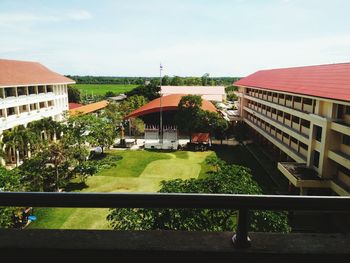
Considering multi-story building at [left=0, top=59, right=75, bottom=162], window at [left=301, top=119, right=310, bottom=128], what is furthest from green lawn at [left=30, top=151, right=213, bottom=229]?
multi-story building at [left=0, top=59, right=75, bottom=162]

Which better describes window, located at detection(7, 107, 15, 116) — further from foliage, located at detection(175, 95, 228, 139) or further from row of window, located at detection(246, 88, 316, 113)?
row of window, located at detection(246, 88, 316, 113)

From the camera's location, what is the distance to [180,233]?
2514mm

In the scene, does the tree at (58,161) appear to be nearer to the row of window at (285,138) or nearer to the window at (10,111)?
the window at (10,111)

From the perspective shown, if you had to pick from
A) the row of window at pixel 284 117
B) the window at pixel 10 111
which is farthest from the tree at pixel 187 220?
the window at pixel 10 111

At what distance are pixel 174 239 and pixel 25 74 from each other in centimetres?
4191

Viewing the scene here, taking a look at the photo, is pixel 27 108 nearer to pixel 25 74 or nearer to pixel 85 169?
pixel 25 74

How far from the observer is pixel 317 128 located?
2281 cm

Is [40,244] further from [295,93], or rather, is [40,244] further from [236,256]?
[295,93]

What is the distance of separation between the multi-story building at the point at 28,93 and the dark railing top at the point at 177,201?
3278 cm

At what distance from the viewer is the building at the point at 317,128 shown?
19922 millimetres

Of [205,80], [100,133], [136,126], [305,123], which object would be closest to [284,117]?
[305,123]

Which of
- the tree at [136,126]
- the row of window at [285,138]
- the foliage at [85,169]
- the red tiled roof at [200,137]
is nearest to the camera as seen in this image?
the foliage at [85,169]

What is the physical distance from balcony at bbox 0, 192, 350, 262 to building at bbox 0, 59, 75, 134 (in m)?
32.6

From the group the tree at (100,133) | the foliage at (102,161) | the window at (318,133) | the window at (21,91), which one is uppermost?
the window at (21,91)
